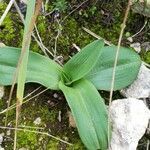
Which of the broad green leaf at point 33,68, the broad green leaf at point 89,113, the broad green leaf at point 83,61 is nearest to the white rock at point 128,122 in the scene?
the broad green leaf at point 89,113

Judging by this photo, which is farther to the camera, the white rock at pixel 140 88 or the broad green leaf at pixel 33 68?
the white rock at pixel 140 88

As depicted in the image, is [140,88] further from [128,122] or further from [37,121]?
[37,121]

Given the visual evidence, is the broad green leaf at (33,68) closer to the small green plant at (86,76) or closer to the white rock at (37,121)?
the small green plant at (86,76)

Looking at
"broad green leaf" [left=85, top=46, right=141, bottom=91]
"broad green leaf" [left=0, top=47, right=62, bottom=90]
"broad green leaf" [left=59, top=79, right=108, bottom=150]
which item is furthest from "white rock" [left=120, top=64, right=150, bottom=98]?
"broad green leaf" [left=0, top=47, right=62, bottom=90]

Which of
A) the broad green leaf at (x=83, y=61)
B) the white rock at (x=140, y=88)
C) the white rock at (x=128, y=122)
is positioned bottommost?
the white rock at (x=128, y=122)

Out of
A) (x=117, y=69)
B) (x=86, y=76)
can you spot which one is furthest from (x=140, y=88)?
(x=86, y=76)

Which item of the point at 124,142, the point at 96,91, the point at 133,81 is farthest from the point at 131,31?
the point at 124,142
